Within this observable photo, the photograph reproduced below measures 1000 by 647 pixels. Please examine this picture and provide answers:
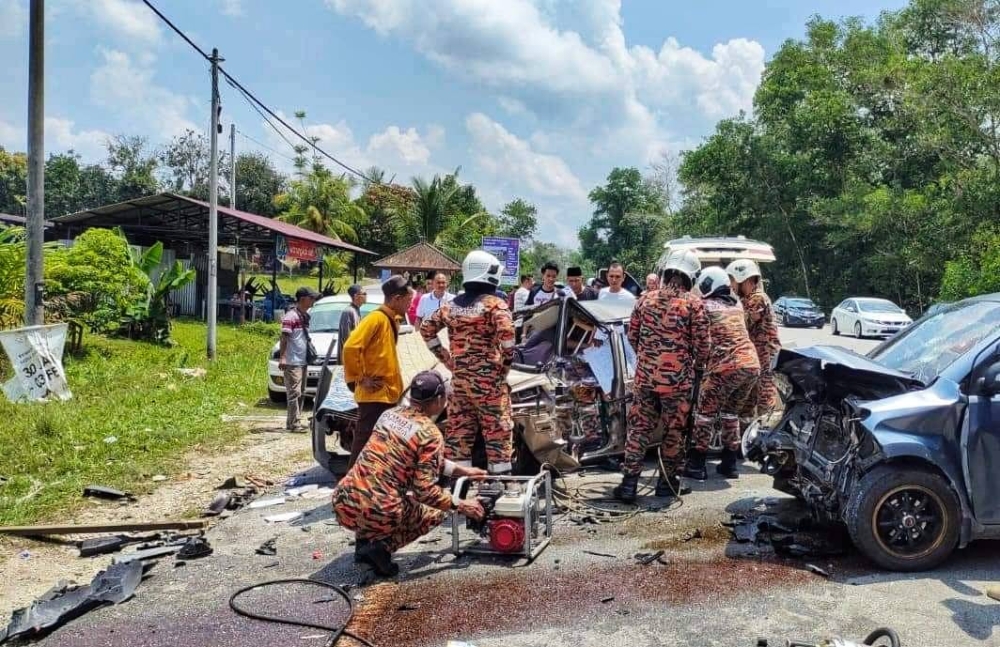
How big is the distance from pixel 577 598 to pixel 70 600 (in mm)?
2914

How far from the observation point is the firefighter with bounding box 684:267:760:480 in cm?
693

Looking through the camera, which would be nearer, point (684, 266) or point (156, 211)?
point (684, 266)

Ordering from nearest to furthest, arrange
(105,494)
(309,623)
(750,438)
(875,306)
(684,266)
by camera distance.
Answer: (309,623) → (750,438) → (684,266) → (105,494) → (875,306)

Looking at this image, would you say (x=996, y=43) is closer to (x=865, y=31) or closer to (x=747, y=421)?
(x=865, y=31)

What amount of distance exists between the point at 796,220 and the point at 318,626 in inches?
1497

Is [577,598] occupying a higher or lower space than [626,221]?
lower

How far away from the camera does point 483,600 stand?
455cm

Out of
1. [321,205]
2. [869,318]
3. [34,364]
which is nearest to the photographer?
[34,364]

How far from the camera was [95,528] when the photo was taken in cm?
612

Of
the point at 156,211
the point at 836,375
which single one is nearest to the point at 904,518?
the point at 836,375

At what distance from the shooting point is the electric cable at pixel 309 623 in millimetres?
4074

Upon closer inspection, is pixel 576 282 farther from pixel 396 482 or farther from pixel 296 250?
pixel 296 250

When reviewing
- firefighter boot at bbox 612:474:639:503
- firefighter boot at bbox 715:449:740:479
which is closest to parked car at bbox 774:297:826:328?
firefighter boot at bbox 715:449:740:479

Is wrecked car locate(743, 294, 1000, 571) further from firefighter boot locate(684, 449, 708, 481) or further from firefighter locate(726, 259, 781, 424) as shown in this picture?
firefighter locate(726, 259, 781, 424)
